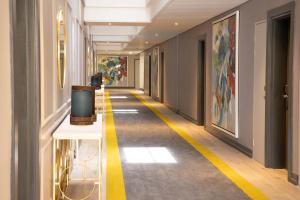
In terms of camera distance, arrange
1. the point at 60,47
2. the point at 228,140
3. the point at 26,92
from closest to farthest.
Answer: the point at 26,92, the point at 60,47, the point at 228,140

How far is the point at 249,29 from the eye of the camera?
7789 mm

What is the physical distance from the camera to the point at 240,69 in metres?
8.30

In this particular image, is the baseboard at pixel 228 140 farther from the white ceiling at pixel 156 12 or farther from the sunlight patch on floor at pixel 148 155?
the white ceiling at pixel 156 12

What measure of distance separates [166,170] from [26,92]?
356 centimetres

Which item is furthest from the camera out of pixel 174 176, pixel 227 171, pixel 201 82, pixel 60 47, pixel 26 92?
pixel 201 82

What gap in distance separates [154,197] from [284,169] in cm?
257

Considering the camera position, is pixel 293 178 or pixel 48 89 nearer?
pixel 48 89

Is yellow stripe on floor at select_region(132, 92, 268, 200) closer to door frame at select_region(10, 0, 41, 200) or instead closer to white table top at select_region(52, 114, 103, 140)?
white table top at select_region(52, 114, 103, 140)

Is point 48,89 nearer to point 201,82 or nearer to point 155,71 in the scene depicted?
point 201,82

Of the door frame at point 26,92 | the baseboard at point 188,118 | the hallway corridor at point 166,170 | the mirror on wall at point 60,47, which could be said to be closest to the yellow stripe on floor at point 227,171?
the hallway corridor at point 166,170

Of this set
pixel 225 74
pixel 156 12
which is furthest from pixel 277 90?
pixel 156 12

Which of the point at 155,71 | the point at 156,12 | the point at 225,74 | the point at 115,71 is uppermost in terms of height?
the point at 156,12

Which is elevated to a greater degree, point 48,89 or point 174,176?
point 48,89

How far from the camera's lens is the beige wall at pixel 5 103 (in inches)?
108
